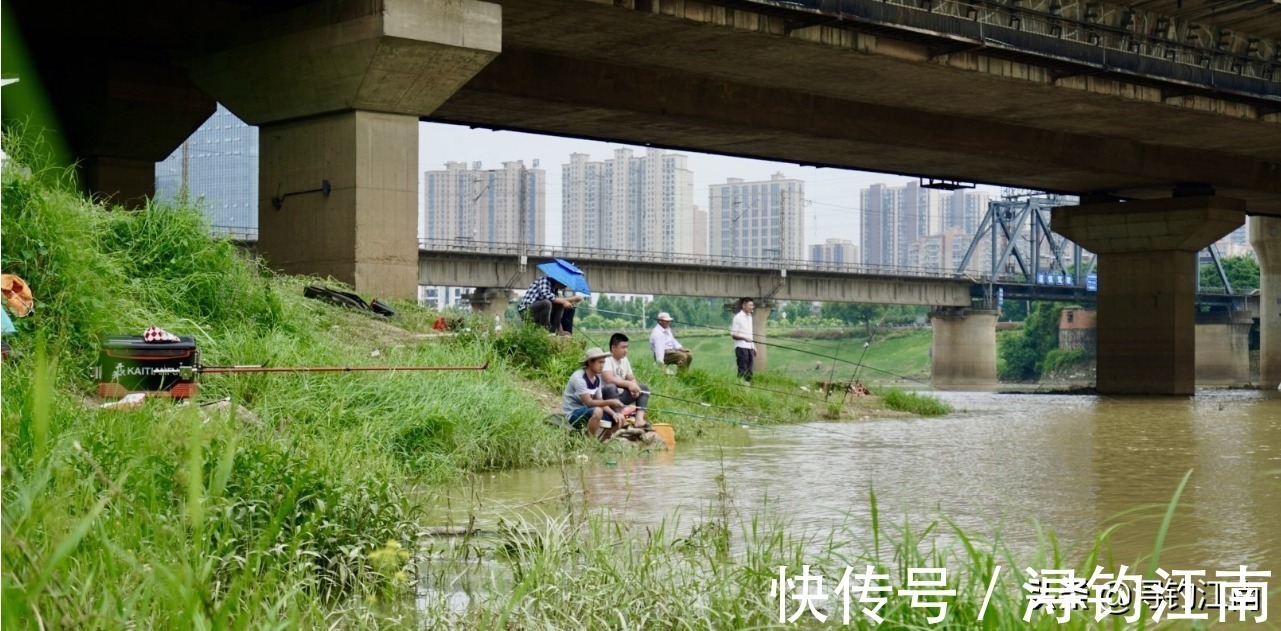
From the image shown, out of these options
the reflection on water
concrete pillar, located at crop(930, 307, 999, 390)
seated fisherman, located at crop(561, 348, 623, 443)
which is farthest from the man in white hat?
concrete pillar, located at crop(930, 307, 999, 390)

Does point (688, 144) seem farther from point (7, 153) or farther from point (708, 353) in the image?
point (708, 353)

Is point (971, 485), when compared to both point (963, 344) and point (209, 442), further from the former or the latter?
point (963, 344)

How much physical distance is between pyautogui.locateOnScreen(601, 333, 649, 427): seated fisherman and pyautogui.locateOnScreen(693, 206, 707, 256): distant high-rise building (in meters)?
142

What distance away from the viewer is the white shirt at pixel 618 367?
14.6 metres

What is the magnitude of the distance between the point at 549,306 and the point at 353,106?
187 inches

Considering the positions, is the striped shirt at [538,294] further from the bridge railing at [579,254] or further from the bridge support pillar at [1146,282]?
the bridge railing at [579,254]

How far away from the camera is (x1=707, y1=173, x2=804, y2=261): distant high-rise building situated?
512ft

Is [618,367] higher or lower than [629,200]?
lower

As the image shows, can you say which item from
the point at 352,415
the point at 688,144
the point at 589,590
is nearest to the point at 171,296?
the point at 352,415

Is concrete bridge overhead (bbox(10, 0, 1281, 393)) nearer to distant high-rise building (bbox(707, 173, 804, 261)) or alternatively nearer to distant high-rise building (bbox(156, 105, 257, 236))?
distant high-rise building (bbox(156, 105, 257, 236))

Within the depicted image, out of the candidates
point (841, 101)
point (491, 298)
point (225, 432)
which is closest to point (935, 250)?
point (491, 298)

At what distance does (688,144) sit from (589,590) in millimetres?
29755

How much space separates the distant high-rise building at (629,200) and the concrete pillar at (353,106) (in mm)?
120444

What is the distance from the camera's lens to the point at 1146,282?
45875mm
